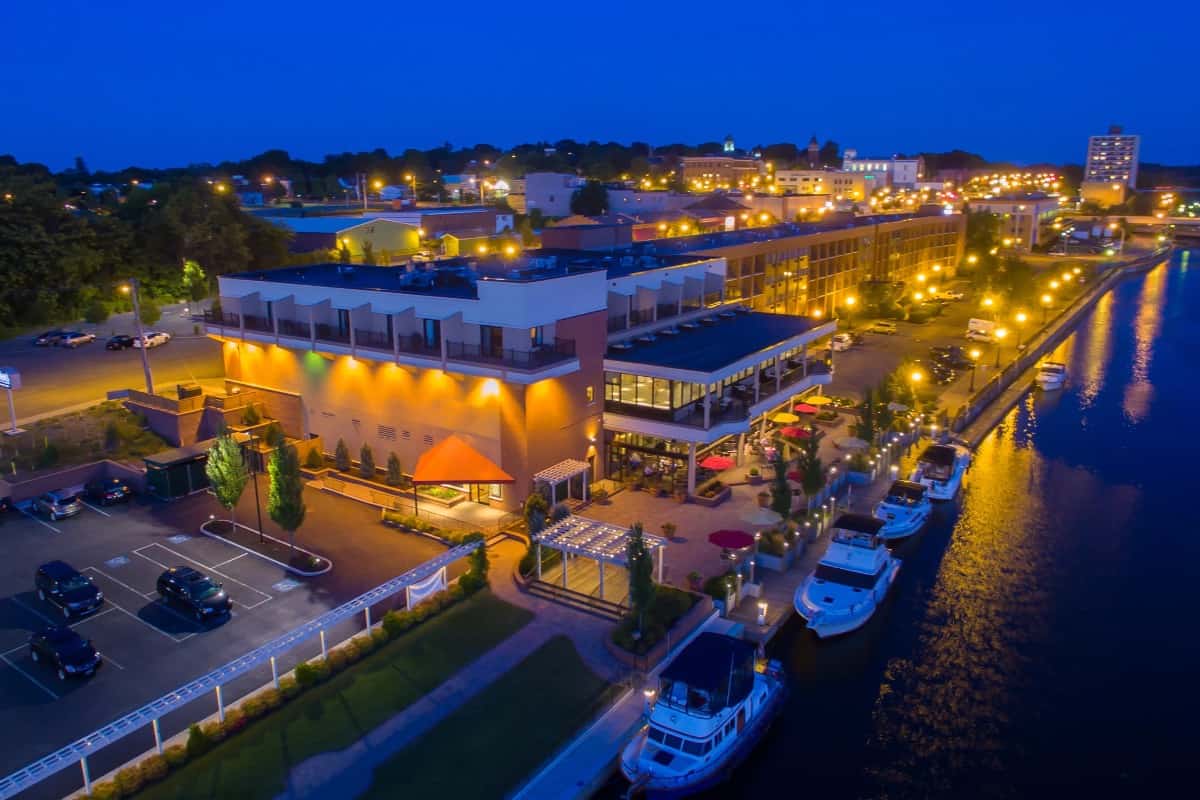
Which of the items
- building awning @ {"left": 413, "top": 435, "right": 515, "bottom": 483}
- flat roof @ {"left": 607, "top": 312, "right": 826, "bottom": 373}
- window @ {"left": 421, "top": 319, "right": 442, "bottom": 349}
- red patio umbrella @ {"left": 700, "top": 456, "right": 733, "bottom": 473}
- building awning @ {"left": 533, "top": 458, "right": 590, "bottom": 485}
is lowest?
red patio umbrella @ {"left": 700, "top": 456, "right": 733, "bottom": 473}

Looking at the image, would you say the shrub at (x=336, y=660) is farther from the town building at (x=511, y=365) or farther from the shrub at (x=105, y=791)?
the town building at (x=511, y=365)

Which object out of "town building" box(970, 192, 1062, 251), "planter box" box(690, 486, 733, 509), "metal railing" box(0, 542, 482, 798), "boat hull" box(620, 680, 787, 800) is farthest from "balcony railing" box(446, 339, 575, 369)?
"town building" box(970, 192, 1062, 251)

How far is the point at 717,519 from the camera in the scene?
32844mm

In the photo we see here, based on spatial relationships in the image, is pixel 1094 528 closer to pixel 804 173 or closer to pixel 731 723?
pixel 731 723

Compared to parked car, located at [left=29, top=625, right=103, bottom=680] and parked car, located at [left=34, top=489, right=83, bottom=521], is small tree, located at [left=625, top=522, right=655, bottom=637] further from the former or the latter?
parked car, located at [left=34, top=489, right=83, bottom=521]

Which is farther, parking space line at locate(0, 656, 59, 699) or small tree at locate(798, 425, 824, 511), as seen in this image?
small tree at locate(798, 425, 824, 511)

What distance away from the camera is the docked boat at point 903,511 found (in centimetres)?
3381

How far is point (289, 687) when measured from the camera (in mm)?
21109

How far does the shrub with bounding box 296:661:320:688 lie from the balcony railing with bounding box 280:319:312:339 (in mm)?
19407

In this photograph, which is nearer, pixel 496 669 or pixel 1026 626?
pixel 496 669

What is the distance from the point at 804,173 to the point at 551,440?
138446 millimetres

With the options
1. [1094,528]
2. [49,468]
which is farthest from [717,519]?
[49,468]

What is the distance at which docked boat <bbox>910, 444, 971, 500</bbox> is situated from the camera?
38.1m

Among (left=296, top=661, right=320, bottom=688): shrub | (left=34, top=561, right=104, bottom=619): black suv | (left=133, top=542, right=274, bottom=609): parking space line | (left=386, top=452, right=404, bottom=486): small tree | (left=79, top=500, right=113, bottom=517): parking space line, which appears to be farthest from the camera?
(left=386, top=452, right=404, bottom=486): small tree
